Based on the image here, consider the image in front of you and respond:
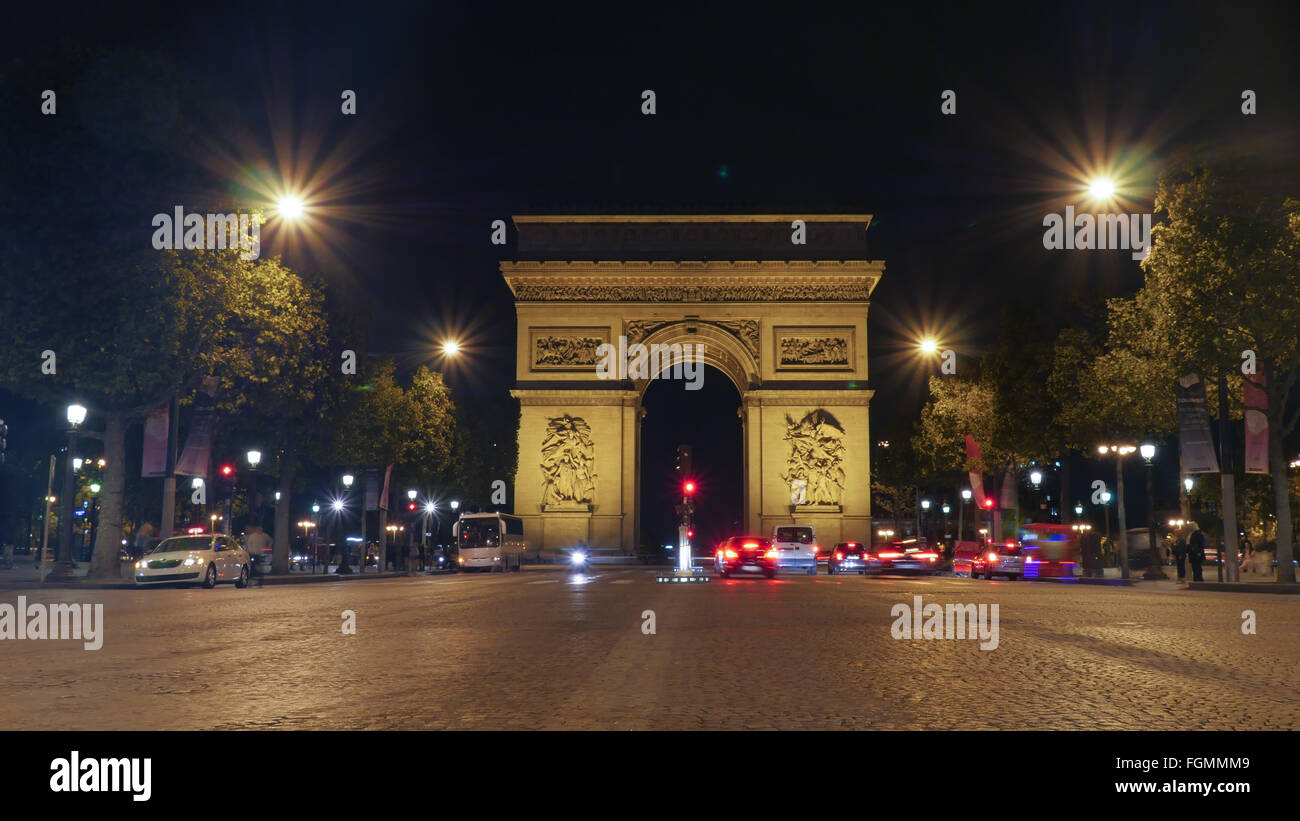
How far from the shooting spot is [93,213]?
27.5 meters

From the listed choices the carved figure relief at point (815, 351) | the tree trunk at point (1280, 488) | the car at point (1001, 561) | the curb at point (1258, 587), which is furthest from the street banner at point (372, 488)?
the tree trunk at point (1280, 488)

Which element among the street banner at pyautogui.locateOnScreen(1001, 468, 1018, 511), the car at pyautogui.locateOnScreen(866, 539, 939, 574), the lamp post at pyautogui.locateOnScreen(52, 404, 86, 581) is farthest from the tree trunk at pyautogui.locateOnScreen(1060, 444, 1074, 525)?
the lamp post at pyautogui.locateOnScreen(52, 404, 86, 581)

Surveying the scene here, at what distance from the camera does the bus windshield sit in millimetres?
49312

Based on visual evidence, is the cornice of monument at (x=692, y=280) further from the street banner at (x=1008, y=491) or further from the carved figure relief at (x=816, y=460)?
the street banner at (x=1008, y=491)

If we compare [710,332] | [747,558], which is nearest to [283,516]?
[747,558]

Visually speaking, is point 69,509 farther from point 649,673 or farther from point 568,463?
point 649,673

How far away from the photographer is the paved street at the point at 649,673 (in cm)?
693

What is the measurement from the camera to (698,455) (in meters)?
93.8

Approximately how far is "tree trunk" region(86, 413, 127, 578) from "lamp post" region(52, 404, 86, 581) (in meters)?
0.75

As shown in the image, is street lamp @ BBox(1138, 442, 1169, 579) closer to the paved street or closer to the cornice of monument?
the paved street

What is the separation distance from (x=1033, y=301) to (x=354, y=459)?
26799 millimetres

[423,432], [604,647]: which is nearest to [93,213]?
[604,647]

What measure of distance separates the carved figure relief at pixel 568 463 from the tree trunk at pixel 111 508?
28.8 m
